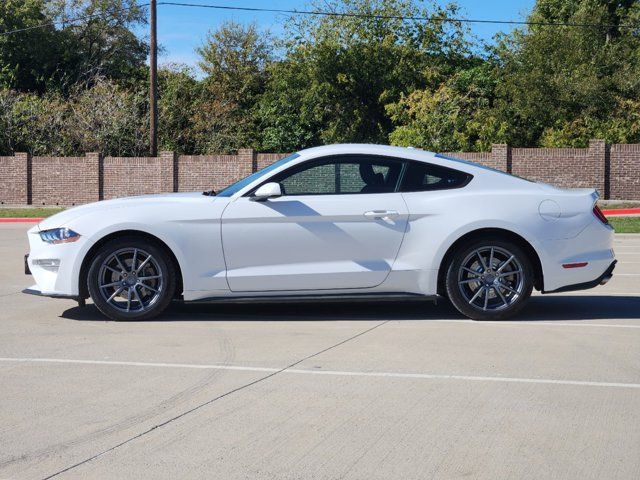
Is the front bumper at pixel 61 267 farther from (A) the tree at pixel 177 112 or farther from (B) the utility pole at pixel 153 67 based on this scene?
(A) the tree at pixel 177 112

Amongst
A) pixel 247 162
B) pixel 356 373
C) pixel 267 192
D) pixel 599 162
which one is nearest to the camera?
pixel 356 373

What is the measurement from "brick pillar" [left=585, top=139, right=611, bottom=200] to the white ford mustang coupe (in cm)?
2831

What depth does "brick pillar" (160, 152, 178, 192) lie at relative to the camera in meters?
38.1

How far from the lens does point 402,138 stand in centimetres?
4034

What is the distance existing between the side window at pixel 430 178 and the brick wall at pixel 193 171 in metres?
27.7

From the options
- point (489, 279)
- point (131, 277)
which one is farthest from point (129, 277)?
point (489, 279)

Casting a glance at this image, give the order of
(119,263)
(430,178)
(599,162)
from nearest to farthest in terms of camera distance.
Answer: (119,263)
(430,178)
(599,162)

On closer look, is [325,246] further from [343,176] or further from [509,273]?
[509,273]

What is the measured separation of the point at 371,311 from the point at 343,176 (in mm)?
1522

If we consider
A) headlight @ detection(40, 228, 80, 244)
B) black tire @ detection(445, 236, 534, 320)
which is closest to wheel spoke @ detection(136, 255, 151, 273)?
headlight @ detection(40, 228, 80, 244)

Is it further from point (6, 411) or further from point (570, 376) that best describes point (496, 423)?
point (6, 411)

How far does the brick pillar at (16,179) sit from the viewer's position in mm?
40062

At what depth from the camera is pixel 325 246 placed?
8289 millimetres

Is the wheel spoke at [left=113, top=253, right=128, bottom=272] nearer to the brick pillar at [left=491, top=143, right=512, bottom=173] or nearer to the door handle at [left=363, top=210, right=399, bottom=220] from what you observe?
the door handle at [left=363, top=210, right=399, bottom=220]
